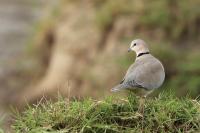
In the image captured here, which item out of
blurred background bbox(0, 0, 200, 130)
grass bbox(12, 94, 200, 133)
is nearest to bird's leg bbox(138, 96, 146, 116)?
grass bbox(12, 94, 200, 133)

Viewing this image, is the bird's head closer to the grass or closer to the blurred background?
the grass

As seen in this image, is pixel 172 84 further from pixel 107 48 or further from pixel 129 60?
pixel 107 48

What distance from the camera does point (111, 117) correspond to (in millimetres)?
5469

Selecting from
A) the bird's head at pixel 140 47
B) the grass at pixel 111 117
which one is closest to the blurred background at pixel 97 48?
the bird's head at pixel 140 47

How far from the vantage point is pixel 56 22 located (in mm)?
14656

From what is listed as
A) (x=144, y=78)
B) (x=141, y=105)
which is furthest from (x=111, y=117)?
(x=144, y=78)

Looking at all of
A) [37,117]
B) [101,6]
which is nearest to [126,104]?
[37,117]

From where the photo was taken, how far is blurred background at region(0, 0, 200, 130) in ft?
Result: 40.7

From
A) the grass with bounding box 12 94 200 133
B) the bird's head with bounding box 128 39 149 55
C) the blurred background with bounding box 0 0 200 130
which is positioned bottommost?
the blurred background with bounding box 0 0 200 130

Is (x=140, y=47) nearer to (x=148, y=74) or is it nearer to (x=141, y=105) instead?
(x=148, y=74)

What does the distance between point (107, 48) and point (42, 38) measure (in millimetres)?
1982

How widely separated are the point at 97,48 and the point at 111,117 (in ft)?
26.9

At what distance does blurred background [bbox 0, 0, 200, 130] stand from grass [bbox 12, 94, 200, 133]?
5816 mm

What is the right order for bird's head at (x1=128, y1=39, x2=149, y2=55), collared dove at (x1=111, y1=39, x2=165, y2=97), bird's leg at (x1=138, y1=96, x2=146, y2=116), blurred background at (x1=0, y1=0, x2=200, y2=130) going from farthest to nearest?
blurred background at (x1=0, y1=0, x2=200, y2=130) → bird's head at (x1=128, y1=39, x2=149, y2=55) → collared dove at (x1=111, y1=39, x2=165, y2=97) → bird's leg at (x1=138, y1=96, x2=146, y2=116)
